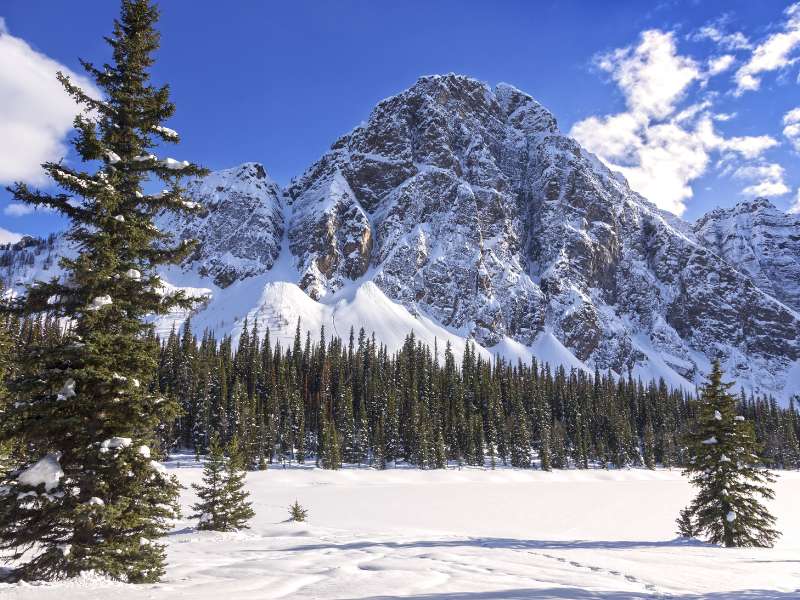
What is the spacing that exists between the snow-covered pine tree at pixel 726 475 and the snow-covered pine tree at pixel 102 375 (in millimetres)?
21666

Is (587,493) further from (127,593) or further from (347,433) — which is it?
(127,593)

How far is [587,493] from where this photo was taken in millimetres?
53688

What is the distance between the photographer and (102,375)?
9398mm

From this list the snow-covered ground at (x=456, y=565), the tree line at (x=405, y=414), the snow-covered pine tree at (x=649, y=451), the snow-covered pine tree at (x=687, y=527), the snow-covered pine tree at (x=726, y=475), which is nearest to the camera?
the snow-covered ground at (x=456, y=565)

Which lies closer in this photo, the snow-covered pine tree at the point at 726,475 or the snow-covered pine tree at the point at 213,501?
the snow-covered pine tree at the point at 726,475

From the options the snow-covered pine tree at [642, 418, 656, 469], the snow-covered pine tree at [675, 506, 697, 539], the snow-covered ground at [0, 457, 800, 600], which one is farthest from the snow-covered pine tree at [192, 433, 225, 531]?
the snow-covered pine tree at [642, 418, 656, 469]

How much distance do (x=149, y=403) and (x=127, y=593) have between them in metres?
3.56

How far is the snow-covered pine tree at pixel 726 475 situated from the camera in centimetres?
2067

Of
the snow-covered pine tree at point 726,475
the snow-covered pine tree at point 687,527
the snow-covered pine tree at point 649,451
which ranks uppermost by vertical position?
the snow-covered pine tree at point 726,475

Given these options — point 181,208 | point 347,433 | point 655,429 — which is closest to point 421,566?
point 181,208

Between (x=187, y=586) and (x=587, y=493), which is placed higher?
(x=187, y=586)

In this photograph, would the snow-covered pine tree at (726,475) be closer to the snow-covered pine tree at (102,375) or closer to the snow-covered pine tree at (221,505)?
the snow-covered pine tree at (221,505)

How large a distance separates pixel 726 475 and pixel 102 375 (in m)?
24.1

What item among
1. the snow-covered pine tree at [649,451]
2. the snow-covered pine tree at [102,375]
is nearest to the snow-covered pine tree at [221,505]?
the snow-covered pine tree at [102,375]
